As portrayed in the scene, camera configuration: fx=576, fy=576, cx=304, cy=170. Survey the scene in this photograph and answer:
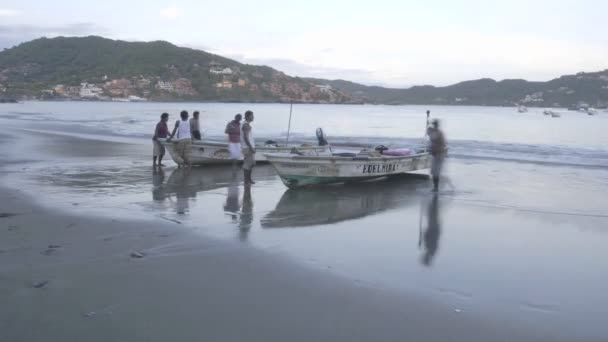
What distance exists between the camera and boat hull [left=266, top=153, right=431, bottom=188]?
13.1 m

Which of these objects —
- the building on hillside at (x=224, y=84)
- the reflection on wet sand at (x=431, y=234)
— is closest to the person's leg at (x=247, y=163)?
the reflection on wet sand at (x=431, y=234)

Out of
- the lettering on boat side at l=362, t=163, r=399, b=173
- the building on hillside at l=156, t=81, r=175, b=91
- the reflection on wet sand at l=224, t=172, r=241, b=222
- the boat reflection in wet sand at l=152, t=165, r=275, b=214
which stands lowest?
the boat reflection in wet sand at l=152, t=165, r=275, b=214

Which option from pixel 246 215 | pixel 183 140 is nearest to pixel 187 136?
pixel 183 140

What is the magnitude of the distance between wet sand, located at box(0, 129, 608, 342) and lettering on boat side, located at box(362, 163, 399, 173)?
5.69 feet

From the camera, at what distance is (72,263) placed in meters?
6.78

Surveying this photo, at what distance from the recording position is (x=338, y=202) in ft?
38.8

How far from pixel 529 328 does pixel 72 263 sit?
16.5 feet

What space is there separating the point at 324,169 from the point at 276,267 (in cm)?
653

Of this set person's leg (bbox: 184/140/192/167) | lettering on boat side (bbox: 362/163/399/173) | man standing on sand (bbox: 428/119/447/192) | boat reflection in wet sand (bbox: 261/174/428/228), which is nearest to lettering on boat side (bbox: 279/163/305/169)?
boat reflection in wet sand (bbox: 261/174/428/228)

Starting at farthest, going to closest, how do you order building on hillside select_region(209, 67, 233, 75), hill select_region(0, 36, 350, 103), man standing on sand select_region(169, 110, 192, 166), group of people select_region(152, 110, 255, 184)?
building on hillside select_region(209, 67, 233, 75) → hill select_region(0, 36, 350, 103) → man standing on sand select_region(169, 110, 192, 166) → group of people select_region(152, 110, 255, 184)

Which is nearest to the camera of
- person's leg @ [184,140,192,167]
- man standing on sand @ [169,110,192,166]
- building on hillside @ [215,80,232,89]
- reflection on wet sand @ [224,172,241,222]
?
reflection on wet sand @ [224,172,241,222]

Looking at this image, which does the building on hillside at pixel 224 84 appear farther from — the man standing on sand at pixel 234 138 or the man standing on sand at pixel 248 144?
the man standing on sand at pixel 248 144

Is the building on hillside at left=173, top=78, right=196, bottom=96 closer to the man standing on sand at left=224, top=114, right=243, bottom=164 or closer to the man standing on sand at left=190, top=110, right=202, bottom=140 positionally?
the man standing on sand at left=190, top=110, right=202, bottom=140

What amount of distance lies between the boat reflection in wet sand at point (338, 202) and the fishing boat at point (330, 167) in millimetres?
220
